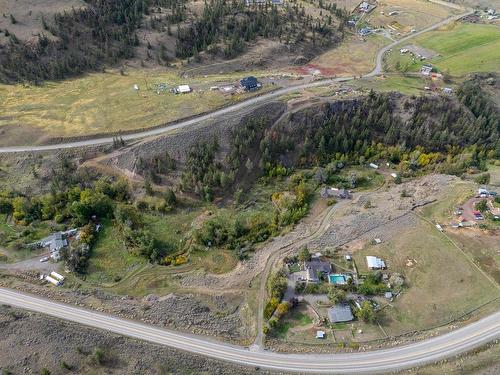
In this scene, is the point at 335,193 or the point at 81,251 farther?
the point at 335,193

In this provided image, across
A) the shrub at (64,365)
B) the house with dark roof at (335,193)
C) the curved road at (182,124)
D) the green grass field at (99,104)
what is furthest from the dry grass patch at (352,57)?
the shrub at (64,365)

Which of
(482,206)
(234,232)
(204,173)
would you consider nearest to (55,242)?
(204,173)

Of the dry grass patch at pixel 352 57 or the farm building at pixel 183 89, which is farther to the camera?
the dry grass patch at pixel 352 57

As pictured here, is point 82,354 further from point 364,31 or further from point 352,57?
point 364,31

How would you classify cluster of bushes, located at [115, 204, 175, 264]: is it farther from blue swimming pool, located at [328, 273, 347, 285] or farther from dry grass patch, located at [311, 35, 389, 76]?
dry grass patch, located at [311, 35, 389, 76]

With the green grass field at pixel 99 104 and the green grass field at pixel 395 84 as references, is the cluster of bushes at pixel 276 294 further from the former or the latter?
the green grass field at pixel 395 84

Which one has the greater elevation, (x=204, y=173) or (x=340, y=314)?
(x=204, y=173)
